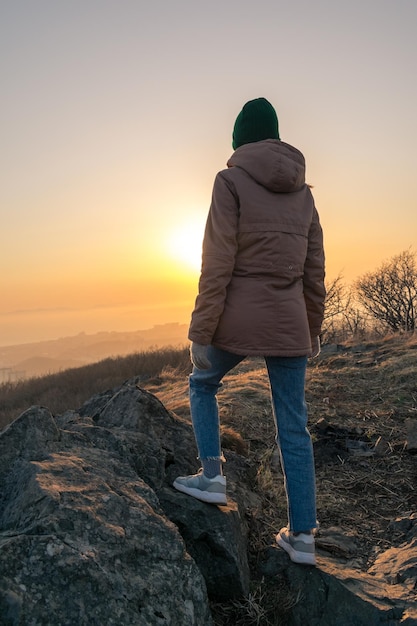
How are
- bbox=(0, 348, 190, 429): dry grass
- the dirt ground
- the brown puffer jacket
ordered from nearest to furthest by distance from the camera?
1. the brown puffer jacket
2. the dirt ground
3. bbox=(0, 348, 190, 429): dry grass

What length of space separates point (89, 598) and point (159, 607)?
0.33 meters

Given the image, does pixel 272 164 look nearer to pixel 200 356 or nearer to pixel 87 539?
pixel 200 356

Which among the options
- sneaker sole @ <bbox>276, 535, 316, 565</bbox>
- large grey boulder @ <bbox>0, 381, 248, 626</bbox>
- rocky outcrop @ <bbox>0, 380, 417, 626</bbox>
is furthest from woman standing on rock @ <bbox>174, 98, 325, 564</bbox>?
large grey boulder @ <bbox>0, 381, 248, 626</bbox>

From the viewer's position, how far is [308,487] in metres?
2.94

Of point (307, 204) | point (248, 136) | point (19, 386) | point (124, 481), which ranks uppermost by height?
point (248, 136)

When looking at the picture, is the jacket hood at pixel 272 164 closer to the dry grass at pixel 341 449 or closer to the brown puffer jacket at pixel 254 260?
the brown puffer jacket at pixel 254 260

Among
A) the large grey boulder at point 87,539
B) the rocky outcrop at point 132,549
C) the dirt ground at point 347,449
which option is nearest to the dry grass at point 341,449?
the dirt ground at point 347,449

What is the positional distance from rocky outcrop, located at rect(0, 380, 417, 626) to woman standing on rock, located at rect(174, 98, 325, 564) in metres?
0.24

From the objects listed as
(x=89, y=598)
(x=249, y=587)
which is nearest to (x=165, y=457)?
(x=249, y=587)

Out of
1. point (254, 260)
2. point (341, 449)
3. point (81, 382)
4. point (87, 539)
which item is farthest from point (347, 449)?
point (81, 382)

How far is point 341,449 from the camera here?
526cm

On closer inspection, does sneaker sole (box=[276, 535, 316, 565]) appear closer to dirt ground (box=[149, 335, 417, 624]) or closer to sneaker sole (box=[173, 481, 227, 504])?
dirt ground (box=[149, 335, 417, 624])

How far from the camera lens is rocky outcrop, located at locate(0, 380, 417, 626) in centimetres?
191

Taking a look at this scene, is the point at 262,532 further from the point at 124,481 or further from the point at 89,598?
the point at 89,598
